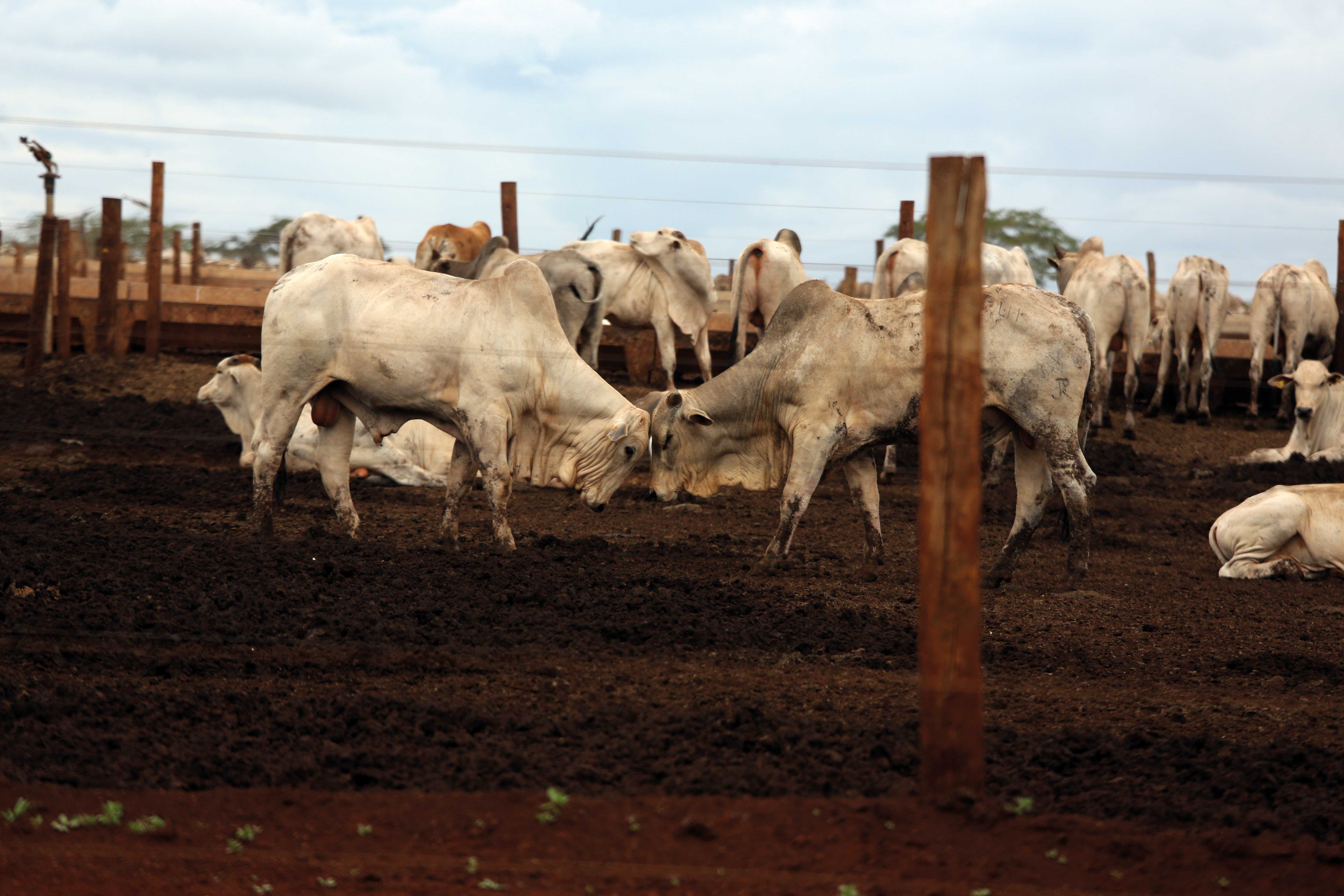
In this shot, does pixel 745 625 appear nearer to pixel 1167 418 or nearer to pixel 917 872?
pixel 917 872

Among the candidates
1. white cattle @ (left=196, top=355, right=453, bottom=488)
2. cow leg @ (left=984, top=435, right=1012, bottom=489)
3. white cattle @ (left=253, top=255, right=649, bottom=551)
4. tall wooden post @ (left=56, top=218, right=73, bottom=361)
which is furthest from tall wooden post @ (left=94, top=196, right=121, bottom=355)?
cow leg @ (left=984, top=435, right=1012, bottom=489)

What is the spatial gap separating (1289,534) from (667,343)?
8.06 meters

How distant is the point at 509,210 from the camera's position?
15914 millimetres

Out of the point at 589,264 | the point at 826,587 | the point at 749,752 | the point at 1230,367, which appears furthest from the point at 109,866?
the point at 1230,367

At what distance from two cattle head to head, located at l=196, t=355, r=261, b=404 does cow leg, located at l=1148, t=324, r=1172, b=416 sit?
11351 millimetres

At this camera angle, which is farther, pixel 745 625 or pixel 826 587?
pixel 826 587

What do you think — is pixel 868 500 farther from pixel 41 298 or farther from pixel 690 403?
pixel 41 298

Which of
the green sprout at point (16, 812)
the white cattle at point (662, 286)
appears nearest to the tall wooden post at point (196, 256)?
the white cattle at point (662, 286)

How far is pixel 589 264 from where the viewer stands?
13312mm

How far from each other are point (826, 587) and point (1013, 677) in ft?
6.71

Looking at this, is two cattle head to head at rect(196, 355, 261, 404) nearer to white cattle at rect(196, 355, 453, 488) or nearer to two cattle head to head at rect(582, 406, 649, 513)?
white cattle at rect(196, 355, 453, 488)

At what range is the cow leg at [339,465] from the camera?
930 centimetres

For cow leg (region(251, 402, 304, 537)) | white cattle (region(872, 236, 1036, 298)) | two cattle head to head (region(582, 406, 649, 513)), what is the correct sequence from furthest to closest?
white cattle (region(872, 236, 1036, 298))
two cattle head to head (region(582, 406, 649, 513))
cow leg (region(251, 402, 304, 537))

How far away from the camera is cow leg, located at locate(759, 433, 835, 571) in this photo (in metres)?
8.58
